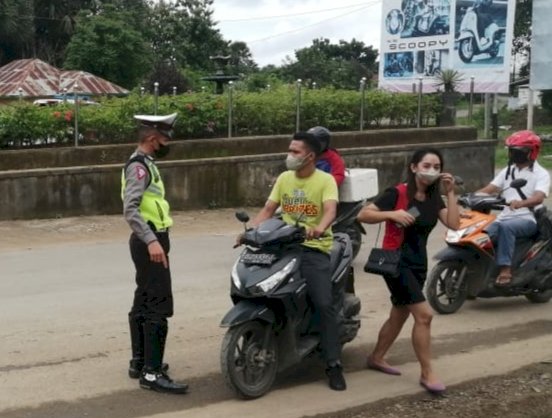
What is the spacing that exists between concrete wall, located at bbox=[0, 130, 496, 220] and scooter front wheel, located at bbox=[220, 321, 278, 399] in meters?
7.93

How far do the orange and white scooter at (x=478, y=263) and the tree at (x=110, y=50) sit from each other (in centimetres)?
3869

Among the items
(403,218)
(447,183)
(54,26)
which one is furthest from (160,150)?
(54,26)

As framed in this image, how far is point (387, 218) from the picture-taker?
510 centimetres

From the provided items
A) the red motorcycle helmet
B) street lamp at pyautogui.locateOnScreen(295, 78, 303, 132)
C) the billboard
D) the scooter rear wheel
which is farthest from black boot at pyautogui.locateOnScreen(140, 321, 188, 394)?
the billboard

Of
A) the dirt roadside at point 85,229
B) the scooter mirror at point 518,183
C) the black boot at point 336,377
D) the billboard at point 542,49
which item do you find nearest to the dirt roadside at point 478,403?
the black boot at point 336,377

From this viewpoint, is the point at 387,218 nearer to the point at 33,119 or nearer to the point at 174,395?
the point at 174,395

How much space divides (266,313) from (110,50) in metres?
41.8

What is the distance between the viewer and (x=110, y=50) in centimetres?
4466

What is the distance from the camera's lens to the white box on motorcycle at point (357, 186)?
22.4 feet

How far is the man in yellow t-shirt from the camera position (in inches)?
201

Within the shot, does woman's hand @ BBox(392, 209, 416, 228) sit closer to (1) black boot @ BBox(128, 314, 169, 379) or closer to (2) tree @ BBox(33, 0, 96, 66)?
(1) black boot @ BBox(128, 314, 169, 379)

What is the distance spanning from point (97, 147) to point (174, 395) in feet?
29.1

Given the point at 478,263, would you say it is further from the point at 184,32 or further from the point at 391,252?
the point at 184,32

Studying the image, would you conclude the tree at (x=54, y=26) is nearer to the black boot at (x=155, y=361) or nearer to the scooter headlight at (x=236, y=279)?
the black boot at (x=155, y=361)
